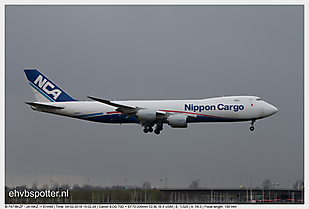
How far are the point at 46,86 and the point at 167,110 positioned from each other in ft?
71.4

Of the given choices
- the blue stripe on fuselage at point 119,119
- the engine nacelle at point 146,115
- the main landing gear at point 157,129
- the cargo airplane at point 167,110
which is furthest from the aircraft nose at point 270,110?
the engine nacelle at point 146,115

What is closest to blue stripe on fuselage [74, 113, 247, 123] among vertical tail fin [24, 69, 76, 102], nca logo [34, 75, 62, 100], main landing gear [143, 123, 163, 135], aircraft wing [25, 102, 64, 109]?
main landing gear [143, 123, 163, 135]

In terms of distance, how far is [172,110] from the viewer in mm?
56406

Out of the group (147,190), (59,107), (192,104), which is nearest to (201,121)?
(192,104)

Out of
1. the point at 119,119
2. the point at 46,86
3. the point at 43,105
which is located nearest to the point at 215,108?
the point at 119,119

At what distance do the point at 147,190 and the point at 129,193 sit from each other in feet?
11.2

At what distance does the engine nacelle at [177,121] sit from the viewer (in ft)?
179

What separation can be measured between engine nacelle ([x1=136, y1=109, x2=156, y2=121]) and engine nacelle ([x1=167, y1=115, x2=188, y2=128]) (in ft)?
8.15

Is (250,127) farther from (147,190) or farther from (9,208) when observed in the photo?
(9,208)

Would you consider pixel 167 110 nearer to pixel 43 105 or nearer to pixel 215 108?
pixel 215 108

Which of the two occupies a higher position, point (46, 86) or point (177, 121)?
point (46, 86)

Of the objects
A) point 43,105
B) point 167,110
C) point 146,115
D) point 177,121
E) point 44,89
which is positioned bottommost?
point 177,121

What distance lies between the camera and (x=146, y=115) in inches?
2165

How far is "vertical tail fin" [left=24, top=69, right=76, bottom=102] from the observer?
6291 cm
